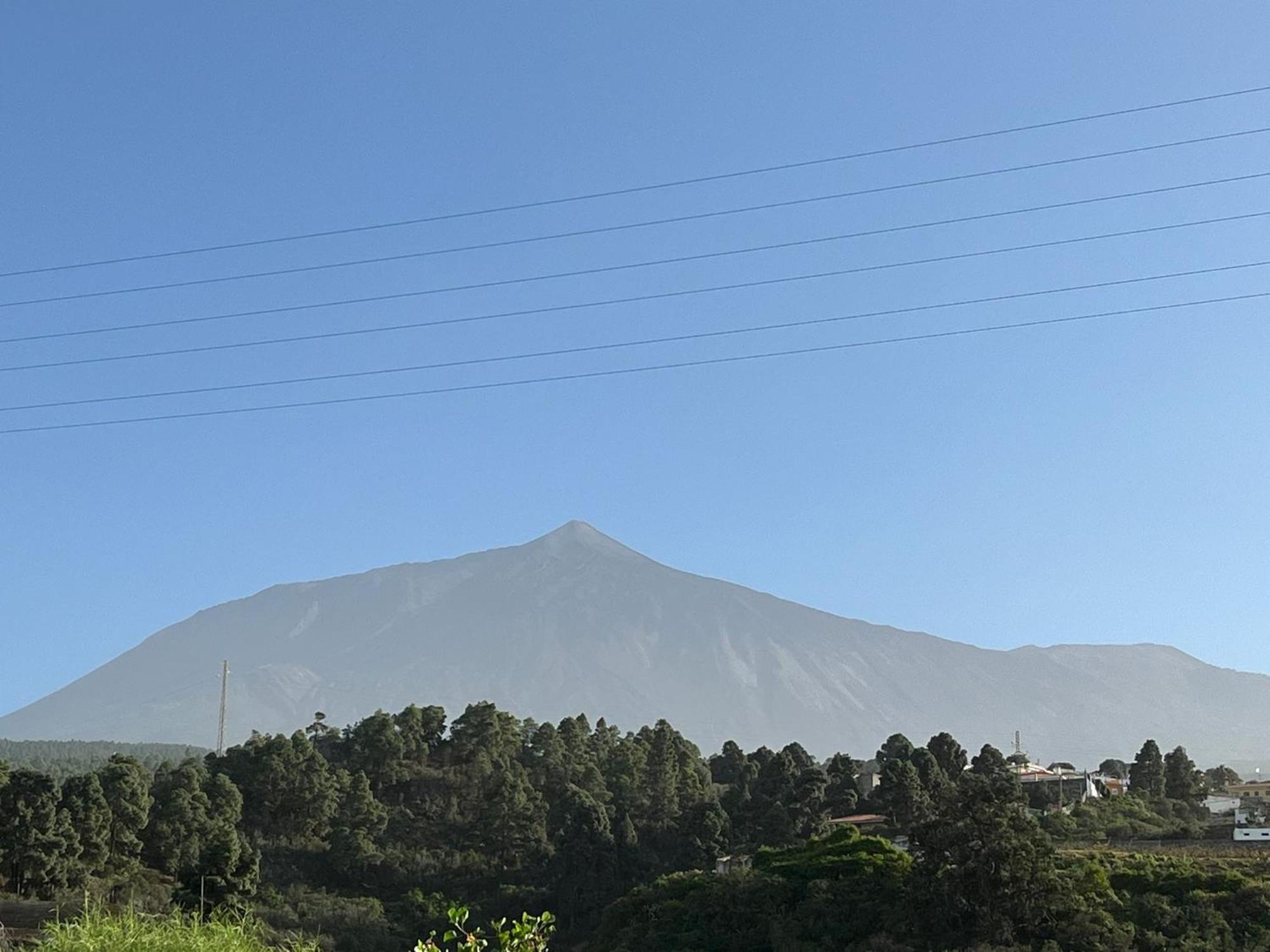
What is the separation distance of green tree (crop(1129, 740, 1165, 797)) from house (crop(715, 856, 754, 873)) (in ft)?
51.5

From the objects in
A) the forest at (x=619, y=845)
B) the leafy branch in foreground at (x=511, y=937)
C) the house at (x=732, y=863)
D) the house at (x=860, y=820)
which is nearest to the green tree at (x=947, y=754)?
the forest at (x=619, y=845)

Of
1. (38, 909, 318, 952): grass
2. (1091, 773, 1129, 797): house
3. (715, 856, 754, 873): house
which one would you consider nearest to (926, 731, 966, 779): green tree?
(1091, 773, 1129, 797): house

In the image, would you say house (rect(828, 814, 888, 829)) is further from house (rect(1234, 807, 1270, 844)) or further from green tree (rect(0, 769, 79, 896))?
green tree (rect(0, 769, 79, 896))

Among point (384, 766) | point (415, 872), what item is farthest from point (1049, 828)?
point (384, 766)

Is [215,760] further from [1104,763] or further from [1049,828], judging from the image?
[1104,763]

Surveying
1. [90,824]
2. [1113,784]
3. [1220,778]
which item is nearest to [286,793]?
[90,824]

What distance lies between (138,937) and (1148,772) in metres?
44.1

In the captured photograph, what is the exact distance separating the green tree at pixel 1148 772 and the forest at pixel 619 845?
0.10m

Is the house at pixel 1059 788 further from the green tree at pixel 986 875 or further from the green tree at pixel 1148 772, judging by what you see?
the green tree at pixel 986 875

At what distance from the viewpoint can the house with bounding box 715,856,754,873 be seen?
3816 centimetres

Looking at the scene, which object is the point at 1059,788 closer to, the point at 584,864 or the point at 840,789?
the point at 840,789

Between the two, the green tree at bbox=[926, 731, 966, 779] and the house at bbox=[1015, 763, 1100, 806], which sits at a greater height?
the green tree at bbox=[926, 731, 966, 779]

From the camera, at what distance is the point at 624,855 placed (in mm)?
43000

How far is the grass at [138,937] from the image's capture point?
12273mm
